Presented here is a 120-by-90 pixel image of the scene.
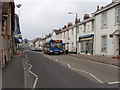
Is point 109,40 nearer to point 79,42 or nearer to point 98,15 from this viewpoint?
point 98,15

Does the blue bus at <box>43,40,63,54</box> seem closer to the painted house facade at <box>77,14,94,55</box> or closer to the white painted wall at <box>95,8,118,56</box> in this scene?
the painted house facade at <box>77,14,94,55</box>

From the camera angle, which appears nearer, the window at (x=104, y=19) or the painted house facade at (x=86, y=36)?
the window at (x=104, y=19)

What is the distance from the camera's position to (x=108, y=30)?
2331 centimetres

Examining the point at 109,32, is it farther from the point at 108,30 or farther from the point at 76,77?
the point at 76,77

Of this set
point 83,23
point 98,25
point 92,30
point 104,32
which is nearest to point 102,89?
point 104,32

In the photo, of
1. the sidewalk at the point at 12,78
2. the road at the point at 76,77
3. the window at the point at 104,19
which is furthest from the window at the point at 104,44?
the sidewalk at the point at 12,78

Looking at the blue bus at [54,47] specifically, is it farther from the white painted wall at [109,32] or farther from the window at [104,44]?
the window at [104,44]

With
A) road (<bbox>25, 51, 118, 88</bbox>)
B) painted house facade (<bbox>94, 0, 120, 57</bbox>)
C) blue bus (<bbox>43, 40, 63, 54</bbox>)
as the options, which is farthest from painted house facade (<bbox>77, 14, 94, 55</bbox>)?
road (<bbox>25, 51, 118, 88</bbox>)

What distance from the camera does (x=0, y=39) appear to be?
1127 centimetres

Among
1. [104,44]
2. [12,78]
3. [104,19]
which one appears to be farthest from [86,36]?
[12,78]

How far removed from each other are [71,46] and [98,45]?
15215mm

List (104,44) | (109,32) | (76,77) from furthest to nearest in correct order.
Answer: (104,44) < (109,32) < (76,77)

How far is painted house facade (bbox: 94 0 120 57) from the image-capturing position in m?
21.6

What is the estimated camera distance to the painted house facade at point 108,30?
21578 millimetres
